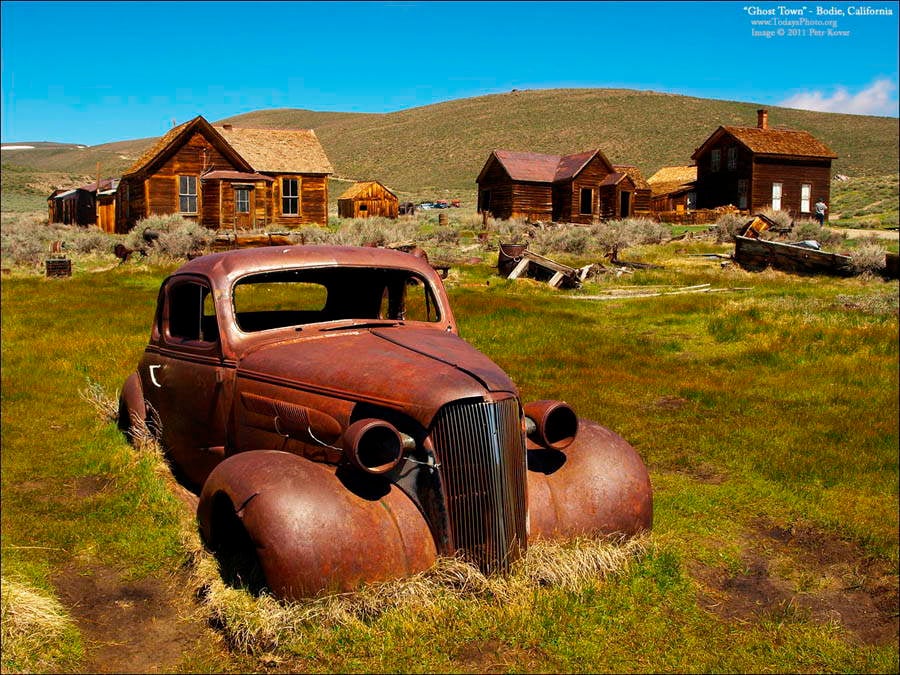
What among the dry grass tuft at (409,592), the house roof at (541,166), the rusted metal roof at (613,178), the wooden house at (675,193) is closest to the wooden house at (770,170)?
the wooden house at (675,193)

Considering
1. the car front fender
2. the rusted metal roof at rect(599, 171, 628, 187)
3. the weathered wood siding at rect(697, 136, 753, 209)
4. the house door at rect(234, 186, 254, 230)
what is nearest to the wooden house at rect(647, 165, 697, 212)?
the weathered wood siding at rect(697, 136, 753, 209)

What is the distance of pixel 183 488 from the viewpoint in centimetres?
563

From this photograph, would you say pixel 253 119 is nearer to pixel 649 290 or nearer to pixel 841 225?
pixel 841 225

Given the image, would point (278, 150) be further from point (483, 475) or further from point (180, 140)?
point (483, 475)

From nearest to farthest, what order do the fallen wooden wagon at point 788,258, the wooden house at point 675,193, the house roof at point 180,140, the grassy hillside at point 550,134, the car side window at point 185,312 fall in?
the car side window at point 185,312 → the fallen wooden wagon at point 788,258 → the house roof at point 180,140 → the wooden house at point 675,193 → the grassy hillside at point 550,134

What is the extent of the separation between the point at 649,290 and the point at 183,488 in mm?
13980

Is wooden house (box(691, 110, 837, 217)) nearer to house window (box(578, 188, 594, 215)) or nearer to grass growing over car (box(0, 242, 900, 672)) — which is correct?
house window (box(578, 188, 594, 215))

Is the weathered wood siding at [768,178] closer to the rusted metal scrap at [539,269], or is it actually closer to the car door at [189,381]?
the rusted metal scrap at [539,269]

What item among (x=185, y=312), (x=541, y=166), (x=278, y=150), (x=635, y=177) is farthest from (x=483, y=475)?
(x=635, y=177)

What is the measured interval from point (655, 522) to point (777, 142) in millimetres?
45477

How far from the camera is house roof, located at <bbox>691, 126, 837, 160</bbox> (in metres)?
44.3

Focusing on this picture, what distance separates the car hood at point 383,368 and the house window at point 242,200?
28865mm

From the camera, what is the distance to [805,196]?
4562cm

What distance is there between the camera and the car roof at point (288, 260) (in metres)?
4.97
